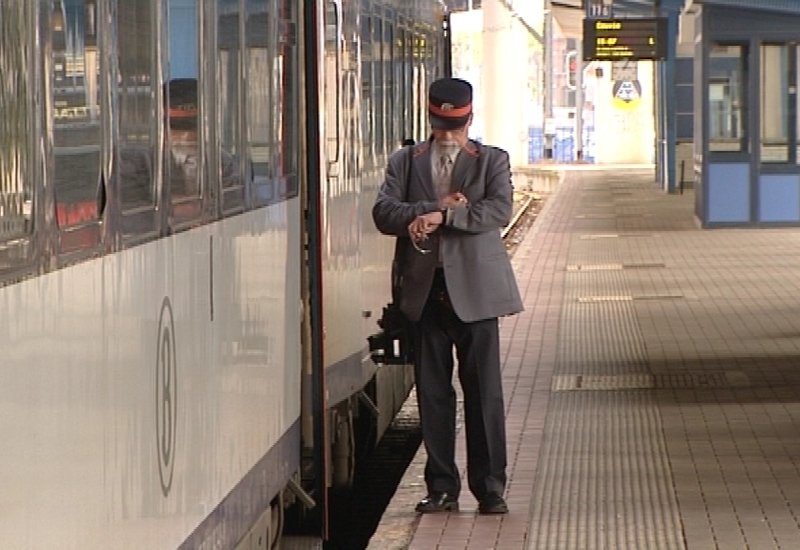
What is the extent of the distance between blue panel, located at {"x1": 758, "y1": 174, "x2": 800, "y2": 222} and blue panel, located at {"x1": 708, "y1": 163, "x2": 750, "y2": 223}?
23 centimetres

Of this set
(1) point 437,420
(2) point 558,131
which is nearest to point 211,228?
(1) point 437,420

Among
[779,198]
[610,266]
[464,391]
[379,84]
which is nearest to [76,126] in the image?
[464,391]

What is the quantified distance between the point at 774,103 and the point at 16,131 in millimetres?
26291

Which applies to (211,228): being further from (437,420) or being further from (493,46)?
(493,46)

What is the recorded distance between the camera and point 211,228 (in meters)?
5.97

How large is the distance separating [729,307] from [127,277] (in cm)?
1492

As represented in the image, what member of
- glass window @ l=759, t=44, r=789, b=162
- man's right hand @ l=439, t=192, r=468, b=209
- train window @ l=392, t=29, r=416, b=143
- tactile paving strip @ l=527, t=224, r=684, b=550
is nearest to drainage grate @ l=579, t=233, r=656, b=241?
glass window @ l=759, t=44, r=789, b=162

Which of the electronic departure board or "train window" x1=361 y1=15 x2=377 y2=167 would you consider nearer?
"train window" x1=361 y1=15 x2=377 y2=167

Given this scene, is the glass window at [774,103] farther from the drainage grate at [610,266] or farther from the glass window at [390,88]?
the glass window at [390,88]

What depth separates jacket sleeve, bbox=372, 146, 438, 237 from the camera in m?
8.54

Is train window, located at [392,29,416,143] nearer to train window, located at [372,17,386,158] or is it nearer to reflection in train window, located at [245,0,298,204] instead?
train window, located at [372,17,386,158]

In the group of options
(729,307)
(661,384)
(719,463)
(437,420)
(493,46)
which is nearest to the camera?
(437,420)

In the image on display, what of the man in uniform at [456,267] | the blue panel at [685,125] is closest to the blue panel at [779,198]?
the blue panel at [685,125]

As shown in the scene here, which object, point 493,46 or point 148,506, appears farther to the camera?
point 493,46
